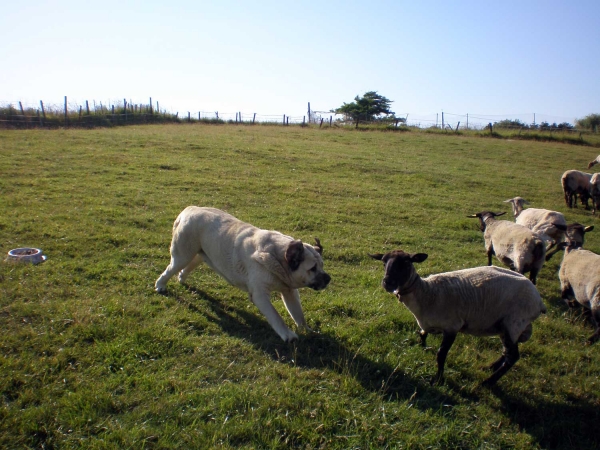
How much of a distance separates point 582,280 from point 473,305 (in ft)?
9.94

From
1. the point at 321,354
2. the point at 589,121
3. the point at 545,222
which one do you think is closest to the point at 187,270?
the point at 321,354

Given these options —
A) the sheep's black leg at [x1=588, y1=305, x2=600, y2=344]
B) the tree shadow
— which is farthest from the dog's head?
the sheep's black leg at [x1=588, y1=305, x2=600, y2=344]

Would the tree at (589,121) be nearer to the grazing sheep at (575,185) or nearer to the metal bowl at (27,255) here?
the grazing sheep at (575,185)

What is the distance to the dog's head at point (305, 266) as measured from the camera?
6402mm

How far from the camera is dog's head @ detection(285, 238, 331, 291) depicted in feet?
21.0

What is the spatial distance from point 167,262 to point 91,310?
8.10 ft

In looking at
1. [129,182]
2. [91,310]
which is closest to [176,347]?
[91,310]

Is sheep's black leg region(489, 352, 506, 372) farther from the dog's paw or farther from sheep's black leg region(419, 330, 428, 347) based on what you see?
the dog's paw

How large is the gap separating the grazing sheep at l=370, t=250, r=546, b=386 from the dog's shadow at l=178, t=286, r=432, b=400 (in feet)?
1.63

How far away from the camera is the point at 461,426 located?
16.1 ft

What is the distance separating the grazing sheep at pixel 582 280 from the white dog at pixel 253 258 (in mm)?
4188

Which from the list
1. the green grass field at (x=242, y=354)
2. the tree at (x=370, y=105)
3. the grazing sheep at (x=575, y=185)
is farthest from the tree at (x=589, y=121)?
the green grass field at (x=242, y=354)

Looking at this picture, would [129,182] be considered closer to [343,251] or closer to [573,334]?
[343,251]

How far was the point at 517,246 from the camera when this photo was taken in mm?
8930
